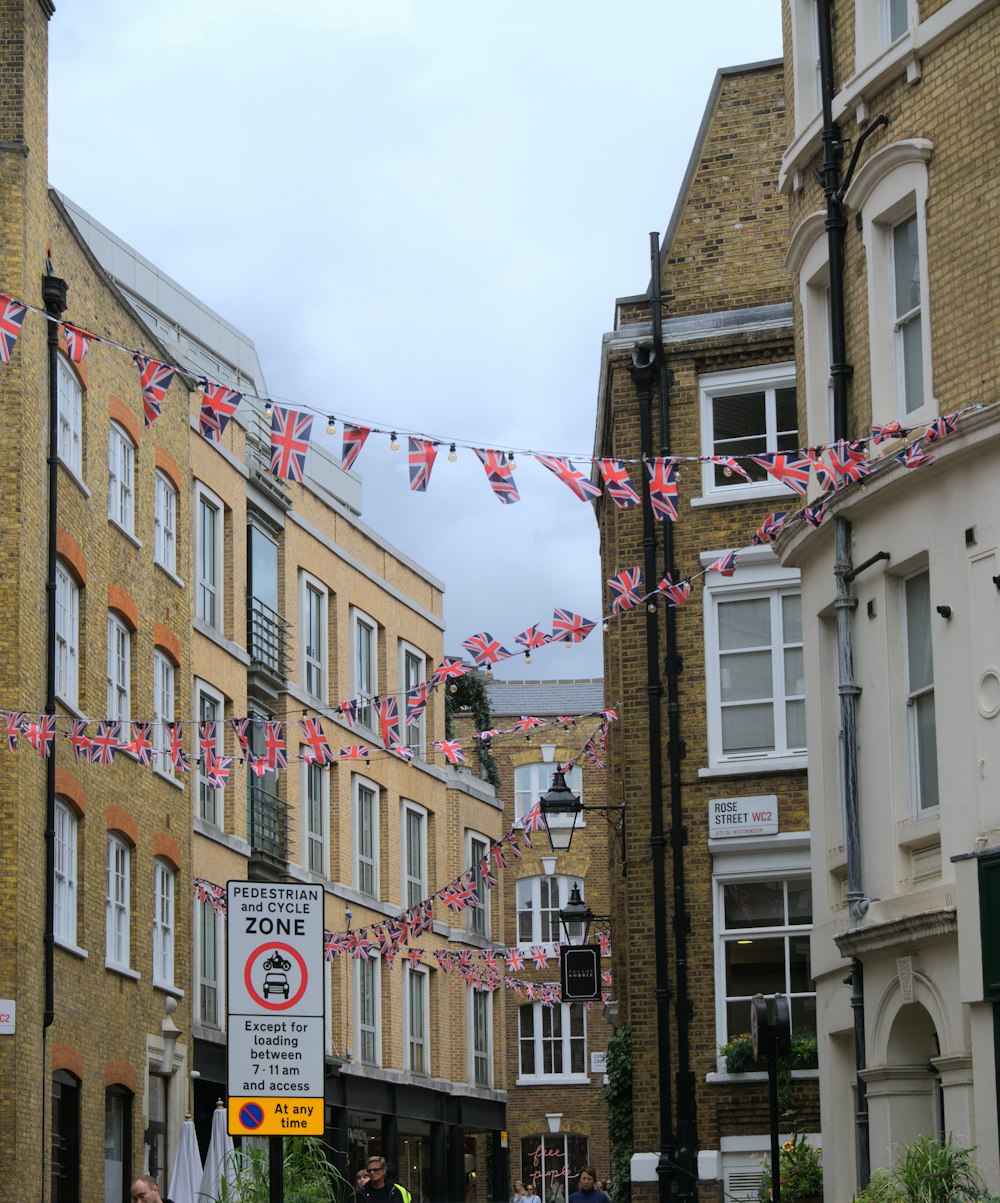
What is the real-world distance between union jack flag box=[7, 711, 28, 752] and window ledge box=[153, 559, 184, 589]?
870 cm

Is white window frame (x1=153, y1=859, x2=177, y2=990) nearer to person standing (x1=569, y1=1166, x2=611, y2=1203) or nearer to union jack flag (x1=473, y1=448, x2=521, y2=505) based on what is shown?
person standing (x1=569, y1=1166, x2=611, y2=1203)

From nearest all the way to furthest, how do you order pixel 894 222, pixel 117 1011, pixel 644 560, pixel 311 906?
pixel 311 906, pixel 894 222, pixel 644 560, pixel 117 1011

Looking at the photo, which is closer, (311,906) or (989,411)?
(311,906)

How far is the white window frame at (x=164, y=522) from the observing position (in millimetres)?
32500

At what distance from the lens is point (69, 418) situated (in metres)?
27.8

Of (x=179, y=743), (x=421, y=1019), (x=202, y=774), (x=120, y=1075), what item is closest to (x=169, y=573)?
(x=179, y=743)

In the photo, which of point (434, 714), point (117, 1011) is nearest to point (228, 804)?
point (117, 1011)

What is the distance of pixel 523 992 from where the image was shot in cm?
5519

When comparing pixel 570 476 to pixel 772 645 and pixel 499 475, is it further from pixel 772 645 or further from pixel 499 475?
pixel 772 645

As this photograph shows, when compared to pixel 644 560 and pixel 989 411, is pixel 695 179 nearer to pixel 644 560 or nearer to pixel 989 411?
pixel 644 560

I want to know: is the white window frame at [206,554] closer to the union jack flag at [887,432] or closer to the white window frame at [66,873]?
the white window frame at [66,873]

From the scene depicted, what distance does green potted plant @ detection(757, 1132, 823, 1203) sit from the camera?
66.5ft

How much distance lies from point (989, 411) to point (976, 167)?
81.3 inches

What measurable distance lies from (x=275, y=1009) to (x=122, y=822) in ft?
65.8
